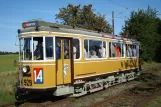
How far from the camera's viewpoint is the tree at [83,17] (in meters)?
39.2

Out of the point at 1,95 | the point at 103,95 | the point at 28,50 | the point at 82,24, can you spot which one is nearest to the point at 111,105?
the point at 103,95

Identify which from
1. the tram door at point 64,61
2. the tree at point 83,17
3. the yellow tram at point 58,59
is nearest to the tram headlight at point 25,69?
the yellow tram at point 58,59

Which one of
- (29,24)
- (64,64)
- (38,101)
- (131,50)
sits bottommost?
(38,101)

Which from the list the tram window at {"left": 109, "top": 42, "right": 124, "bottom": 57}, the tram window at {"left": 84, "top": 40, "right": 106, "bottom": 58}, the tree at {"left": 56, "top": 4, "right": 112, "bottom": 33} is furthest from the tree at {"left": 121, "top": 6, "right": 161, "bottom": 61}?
the tram window at {"left": 84, "top": 40, "right": 106, "bottom": 58}

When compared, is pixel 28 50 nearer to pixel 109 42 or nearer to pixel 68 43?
pixel 68 43

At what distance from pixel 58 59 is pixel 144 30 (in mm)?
32664

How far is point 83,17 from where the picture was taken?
40.2 metres

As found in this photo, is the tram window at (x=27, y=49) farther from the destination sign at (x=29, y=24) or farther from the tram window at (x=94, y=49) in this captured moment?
the tram window at (x=94, y=49)

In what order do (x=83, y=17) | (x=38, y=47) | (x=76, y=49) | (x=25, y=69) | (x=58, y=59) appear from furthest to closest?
(x=83, y=17)
(x=76, y=49)
(x=58, y=59)
(x=38, y=47)
(x=25, y=69)

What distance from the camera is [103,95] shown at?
13820 mm

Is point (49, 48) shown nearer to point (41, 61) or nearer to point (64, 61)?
point (41, 61)

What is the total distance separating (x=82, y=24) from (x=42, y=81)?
94.2ft

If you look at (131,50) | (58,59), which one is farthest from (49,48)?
(131,50)

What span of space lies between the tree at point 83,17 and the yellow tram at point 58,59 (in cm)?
2461
